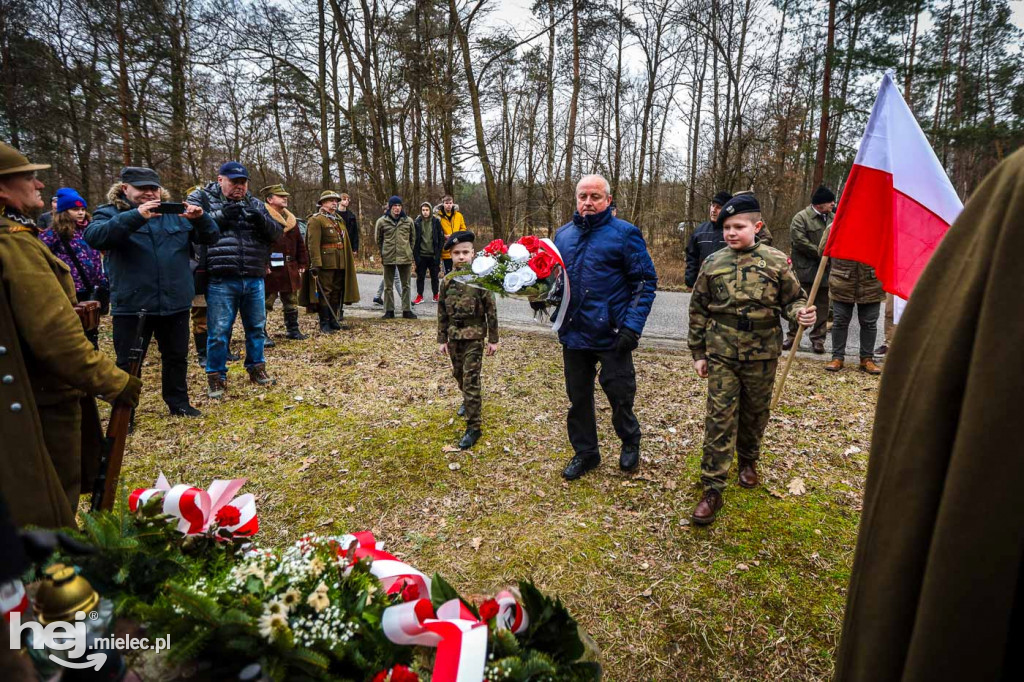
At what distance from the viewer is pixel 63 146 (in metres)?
14.3

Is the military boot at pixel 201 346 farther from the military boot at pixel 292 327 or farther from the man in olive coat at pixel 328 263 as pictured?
the man in olive coat at pixel 328 263

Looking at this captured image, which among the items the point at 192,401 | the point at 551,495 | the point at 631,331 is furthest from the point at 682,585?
the point at 192,401

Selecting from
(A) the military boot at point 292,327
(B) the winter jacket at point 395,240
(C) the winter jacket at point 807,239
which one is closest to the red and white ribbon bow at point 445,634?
(C) the winter jacket at point 807,239

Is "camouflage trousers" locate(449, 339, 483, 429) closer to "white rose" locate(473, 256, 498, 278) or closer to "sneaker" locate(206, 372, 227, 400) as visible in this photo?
"white rose" locate(473, 256, 498, 278)

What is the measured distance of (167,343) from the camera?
5.36m

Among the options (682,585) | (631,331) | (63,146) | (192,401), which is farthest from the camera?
(63,146)

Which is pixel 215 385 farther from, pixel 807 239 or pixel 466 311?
pixel 807 239

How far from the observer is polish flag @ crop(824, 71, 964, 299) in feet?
10.1

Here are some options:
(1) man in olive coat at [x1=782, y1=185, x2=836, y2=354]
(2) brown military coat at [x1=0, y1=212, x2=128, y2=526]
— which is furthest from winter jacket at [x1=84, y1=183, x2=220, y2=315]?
(1) man in olive coat at [x1=782, y1=185, x2=836, y2=354]

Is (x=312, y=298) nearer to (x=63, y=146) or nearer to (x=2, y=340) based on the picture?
(x=2, y=340)

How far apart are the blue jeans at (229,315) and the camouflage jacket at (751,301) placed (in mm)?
5184

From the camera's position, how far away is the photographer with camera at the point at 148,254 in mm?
4773

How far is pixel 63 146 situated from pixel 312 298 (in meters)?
11.2

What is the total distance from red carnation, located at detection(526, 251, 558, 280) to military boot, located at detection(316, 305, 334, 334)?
6.24 m
